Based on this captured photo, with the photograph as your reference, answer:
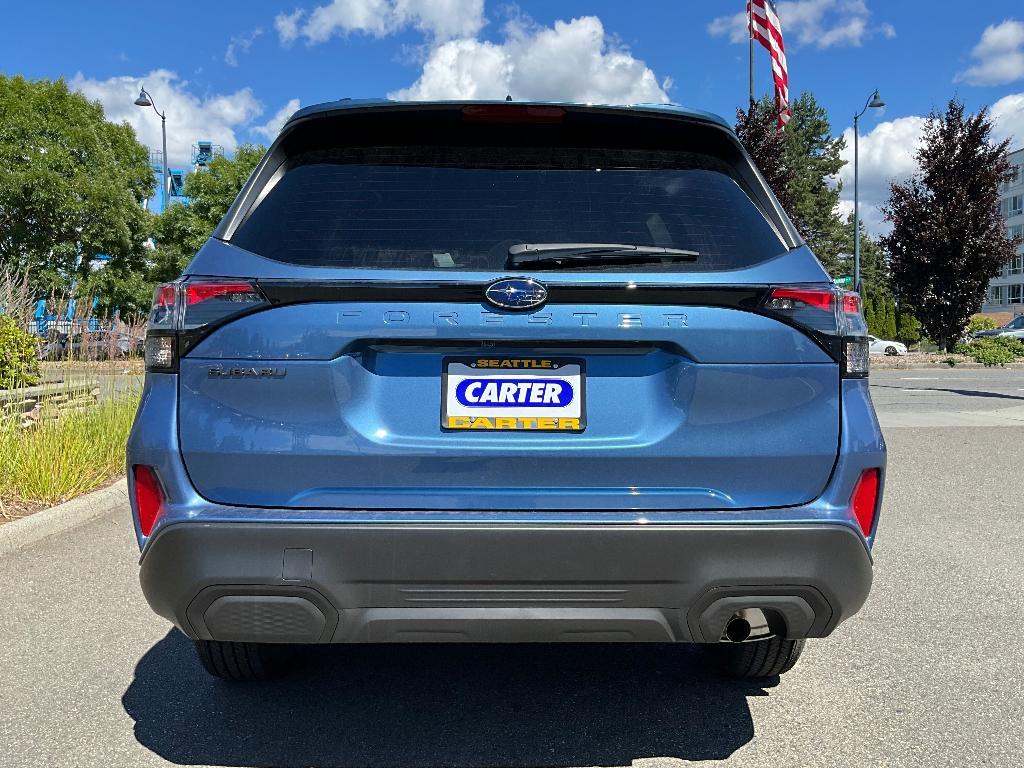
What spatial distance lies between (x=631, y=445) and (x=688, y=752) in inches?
41.1

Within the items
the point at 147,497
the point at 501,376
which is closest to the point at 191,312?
the point at 147,497

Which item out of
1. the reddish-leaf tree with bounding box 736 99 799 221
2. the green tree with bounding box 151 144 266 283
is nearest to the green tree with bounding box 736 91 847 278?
the reddish-leaf tree with bounding box 736 99 799 221

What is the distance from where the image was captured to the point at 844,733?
9.21 ft

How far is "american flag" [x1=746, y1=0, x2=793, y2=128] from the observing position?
22609 mm

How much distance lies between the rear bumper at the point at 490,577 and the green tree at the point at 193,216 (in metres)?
26.5

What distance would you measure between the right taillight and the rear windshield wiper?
26cm

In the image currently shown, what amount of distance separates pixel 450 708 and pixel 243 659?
2.38 ft

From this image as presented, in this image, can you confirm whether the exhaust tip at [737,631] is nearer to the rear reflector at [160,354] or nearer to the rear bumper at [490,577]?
the rear bumper at [490,577]

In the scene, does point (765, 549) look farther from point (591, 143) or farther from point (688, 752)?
point (591, 143)

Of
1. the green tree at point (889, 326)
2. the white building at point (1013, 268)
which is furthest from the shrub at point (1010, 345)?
the white building at point (1013, 268)

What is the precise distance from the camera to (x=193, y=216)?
27.7 metres

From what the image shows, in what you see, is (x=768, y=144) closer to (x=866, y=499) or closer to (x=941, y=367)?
(x=941, y=367)

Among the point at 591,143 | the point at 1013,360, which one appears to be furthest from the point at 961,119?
the point at 591,143

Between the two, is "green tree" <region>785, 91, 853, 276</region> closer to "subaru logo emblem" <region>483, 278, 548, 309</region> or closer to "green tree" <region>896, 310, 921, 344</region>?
"green tree" <region>896, 310, 921, 344</region>
